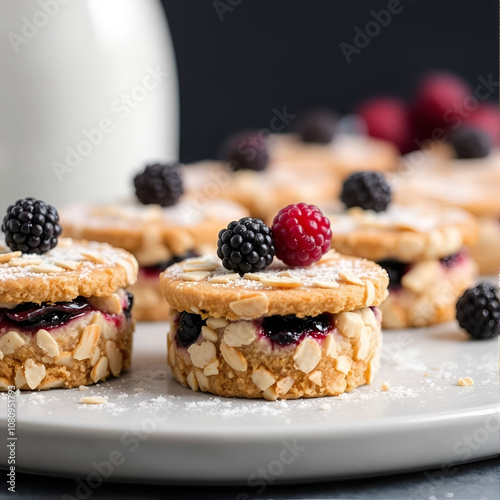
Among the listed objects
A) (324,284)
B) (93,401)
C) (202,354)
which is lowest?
(93,401)

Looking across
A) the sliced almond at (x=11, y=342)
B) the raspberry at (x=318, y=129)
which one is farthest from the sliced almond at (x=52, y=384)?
the raspberry at (x=318, y=129)

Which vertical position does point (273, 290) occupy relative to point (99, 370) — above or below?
above

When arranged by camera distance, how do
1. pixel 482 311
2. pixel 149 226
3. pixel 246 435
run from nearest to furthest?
pixel 246 435
pixel 482 311
pixel 149 226

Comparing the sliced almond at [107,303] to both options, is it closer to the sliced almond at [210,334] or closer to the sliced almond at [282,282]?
the sliced almond at [210,334]

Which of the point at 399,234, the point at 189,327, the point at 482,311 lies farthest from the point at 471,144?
the point at 189,327

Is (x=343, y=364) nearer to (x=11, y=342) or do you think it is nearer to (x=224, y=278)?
(x=224, y=278)

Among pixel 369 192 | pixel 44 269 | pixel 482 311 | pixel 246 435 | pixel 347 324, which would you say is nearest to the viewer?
pixel 246 435

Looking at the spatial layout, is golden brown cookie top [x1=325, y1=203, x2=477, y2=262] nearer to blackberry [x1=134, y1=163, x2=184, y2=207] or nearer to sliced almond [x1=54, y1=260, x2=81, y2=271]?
blackberry [x1=134, y1=163, x2=184, y2=207]
